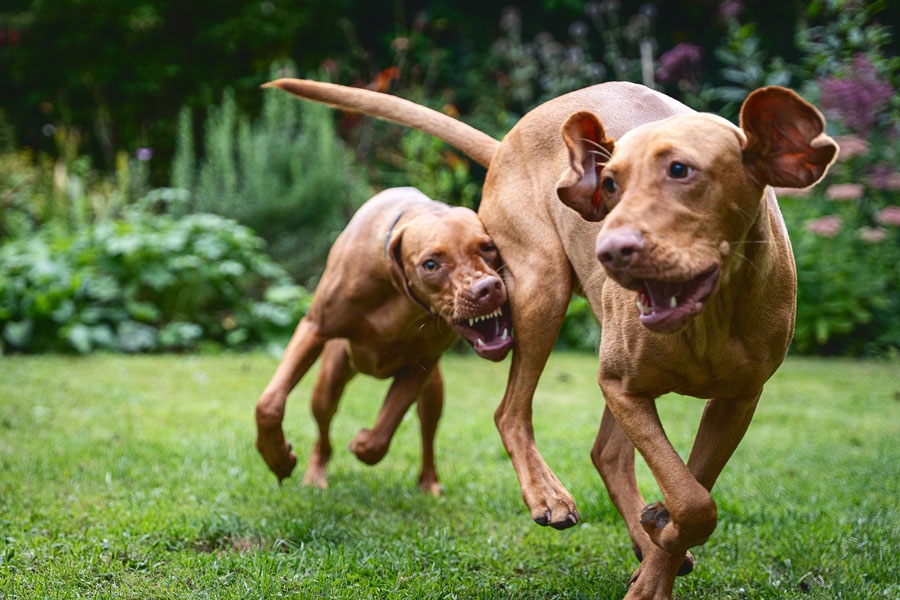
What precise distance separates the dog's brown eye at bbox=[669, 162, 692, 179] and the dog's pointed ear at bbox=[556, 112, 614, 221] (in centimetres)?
37

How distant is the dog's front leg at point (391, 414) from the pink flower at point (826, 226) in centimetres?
558

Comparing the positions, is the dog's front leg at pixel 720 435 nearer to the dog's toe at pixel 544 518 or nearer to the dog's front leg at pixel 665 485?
the dog's front leg at pixel 665 485

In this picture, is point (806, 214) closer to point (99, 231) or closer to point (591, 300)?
point (591, 300)

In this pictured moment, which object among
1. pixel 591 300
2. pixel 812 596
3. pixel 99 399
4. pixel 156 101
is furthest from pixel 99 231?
pixel 812 596

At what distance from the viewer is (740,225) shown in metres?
2.36

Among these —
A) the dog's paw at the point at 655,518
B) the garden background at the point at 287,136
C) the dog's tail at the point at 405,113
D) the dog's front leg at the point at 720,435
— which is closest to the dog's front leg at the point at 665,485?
the dog's paw at the point at 655,518

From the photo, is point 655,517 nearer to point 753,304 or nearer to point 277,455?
point 753,304

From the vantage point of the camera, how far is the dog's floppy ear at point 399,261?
380cm

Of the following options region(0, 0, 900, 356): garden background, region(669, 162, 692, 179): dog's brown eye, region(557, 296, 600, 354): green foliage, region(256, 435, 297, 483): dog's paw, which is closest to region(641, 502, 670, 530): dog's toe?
region(669, 162, 692, 179): dog's brown eye

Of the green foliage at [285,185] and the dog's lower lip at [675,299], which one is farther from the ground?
the dog's lower lip at [675,299]

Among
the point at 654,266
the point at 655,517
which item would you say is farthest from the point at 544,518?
the point at 654,266

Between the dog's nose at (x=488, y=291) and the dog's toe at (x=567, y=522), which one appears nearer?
the dog's toe at (x=567, y=522)

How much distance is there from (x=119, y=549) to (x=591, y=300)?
213 centimetres

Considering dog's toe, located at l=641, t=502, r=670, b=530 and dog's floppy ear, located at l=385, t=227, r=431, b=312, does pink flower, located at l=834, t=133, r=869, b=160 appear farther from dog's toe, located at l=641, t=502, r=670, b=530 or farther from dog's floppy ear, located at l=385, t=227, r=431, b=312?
dog's toe, located at l=641, t=502, r=670, b=530
